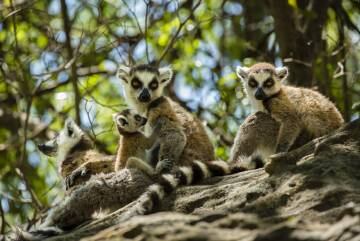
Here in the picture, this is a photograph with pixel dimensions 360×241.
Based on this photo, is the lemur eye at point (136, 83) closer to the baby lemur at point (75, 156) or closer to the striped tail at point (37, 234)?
the baby lemur at point (75, 156)

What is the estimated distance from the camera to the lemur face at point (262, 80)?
22.8ft

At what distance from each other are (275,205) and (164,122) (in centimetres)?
284

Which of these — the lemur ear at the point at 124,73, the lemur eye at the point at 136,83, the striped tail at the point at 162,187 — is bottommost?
the striped tail at the point at 162,187

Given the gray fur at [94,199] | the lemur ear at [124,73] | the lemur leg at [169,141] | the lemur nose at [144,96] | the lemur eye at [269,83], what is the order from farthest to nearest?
the lemur ear at [124,73]
the lemur nose at [144,96]
the lemur eye at [269,83]
the lemur leg at [169,141]
the gray fur at [94,199]

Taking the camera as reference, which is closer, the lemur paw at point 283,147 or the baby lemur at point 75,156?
the lemur paw at point 283,147

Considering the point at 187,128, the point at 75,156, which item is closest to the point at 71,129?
the point at 75,156

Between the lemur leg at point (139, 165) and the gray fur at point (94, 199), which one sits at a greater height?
the lemur leg at point (139, 165)

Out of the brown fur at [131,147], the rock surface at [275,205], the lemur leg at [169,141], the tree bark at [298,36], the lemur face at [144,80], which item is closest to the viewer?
the rock surface at [275,205]

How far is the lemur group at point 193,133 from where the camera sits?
6.34 metres

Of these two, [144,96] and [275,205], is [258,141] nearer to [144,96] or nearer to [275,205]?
[144,96]

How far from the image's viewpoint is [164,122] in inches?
277

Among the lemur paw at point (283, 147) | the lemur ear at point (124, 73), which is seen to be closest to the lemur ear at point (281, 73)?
the lemur paw at point (283, 147)

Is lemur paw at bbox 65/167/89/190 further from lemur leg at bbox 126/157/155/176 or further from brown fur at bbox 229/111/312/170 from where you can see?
brown fur at bbox 229/111/312/170

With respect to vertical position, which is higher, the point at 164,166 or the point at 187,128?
the point at 187,128
